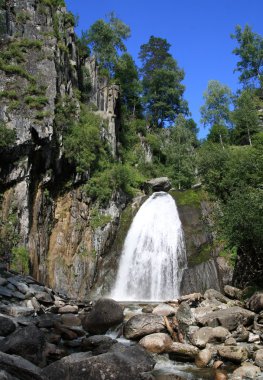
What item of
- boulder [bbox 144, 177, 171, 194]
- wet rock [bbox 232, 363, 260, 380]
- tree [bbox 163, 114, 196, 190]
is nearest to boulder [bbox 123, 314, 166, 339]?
wet rock [bbox 232, 363, 260, 380]

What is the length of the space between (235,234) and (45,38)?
901 inches

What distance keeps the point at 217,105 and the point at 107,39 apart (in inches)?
654

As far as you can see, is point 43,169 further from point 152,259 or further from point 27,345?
point 27,345

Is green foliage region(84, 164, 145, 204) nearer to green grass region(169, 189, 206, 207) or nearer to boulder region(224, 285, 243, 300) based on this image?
green grass region(169, 189, 206, 207)

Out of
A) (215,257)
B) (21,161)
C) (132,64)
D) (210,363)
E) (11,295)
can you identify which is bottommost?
(210,363)

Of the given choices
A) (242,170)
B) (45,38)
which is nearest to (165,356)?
(242,170)

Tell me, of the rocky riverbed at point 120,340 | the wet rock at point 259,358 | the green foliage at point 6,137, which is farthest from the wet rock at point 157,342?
the green foliage at point 6,137

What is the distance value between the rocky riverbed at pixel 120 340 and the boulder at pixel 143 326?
33 millimetres

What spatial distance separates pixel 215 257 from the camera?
22672 millimetres

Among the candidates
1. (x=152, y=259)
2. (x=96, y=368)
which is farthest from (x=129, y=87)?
(x=96, y=368)

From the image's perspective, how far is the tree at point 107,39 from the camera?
45.8m

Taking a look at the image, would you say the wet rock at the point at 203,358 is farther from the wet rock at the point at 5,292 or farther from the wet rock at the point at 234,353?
the wet rock at the point at 5,292

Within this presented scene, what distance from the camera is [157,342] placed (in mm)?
11719

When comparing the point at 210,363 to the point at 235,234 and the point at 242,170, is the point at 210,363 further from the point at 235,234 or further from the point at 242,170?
the point at 242,170
